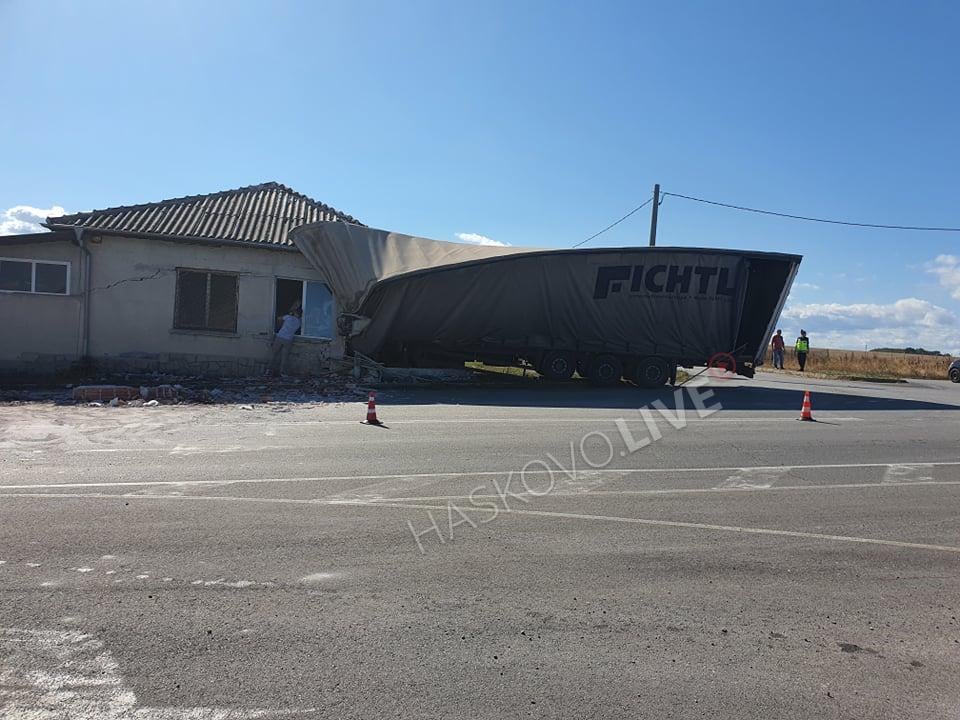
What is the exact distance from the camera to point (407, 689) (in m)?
3.47

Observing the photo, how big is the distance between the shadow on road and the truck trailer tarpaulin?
0.81 metres

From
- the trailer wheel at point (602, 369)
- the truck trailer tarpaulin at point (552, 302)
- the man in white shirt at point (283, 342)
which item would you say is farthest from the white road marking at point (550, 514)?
the trailer wheel at point (602, 369)

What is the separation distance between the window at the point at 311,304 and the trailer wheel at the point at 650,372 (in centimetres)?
777

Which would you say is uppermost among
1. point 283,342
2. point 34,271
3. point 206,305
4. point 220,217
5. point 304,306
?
point 220,217

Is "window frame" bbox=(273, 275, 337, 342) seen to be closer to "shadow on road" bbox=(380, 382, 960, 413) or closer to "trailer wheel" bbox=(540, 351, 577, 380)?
"shadow on road" bbox=(380, 382, 960, 413)

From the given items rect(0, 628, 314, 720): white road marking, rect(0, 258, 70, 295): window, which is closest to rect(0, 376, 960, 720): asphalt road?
rect(0, 628, 314, 720): white road marking

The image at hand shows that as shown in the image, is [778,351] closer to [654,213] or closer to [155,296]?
[654,213]

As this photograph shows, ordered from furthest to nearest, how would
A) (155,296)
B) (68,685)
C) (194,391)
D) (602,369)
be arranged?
1. (602,369)
2. (155,296)
3. (194,391)
4. (68,685)

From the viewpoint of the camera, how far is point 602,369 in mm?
18328

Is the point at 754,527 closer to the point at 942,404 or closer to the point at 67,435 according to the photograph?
the point at 67,435

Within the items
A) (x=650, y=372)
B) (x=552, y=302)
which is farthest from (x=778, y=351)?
(x=552, y=302)

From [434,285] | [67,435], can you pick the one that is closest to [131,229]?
[434,285]

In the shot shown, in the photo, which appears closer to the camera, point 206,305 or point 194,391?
point 194,391

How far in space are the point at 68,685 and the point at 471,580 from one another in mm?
2376
